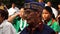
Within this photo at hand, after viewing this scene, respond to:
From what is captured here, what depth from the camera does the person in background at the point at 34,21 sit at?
4.62 metres

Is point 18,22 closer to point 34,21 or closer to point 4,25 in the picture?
point 4,25

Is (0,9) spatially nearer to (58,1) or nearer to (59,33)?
(59,33)

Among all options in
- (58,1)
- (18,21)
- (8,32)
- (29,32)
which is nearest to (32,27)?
(29,32)

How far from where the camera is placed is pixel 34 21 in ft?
15.2

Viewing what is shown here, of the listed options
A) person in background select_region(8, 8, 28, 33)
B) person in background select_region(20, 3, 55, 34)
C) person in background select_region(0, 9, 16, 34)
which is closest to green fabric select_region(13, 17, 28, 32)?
person in background select_region(8, 8, 28, 33)

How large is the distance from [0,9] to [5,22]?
0.26 m

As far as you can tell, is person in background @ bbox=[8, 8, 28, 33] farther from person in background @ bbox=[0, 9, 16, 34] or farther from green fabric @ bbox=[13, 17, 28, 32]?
person in background @ bbox=[0, 9, 16, 34]

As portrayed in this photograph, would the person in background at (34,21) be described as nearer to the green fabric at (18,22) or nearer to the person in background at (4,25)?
the person in background at (4,25)

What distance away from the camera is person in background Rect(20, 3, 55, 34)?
4.62m

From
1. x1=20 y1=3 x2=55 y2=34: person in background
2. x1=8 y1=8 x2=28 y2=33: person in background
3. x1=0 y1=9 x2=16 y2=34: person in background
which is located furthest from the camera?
x1=8 y1=8 x2=28 y2=33: person in background

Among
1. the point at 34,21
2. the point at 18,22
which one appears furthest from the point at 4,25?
the point at 18,22

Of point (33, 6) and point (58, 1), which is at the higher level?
point (33, 6)

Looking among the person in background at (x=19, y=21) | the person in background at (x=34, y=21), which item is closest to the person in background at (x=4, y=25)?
the person in background at (x=34, y=21)

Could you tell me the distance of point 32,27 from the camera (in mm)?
4609
